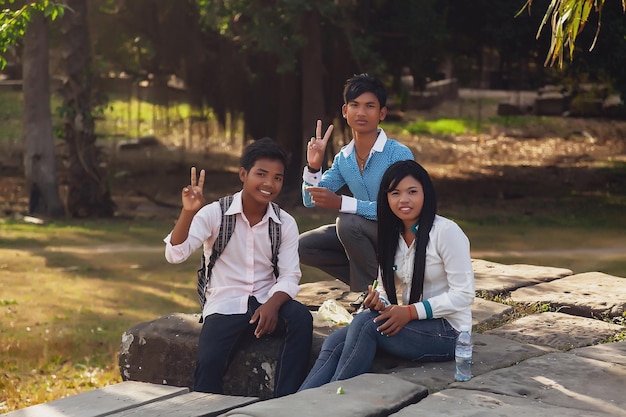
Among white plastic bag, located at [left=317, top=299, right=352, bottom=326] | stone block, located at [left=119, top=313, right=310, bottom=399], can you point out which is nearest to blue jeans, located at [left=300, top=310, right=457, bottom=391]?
stone block, located at [left=119, top=313, right=310, bottom=399]

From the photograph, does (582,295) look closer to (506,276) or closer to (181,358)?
(506,276)

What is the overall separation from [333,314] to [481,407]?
63.9 inches

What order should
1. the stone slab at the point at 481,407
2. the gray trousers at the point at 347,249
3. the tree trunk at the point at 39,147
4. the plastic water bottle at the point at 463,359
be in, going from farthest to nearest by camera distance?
1. the tree trunk at the point at 39,147
2. the gray trousers at the point at 347,249
3. the plastic water bottle at the point at 463,359
4. the stone slab at the point at 481,407

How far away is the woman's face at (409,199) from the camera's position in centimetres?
419

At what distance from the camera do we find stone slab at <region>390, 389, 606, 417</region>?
342cm

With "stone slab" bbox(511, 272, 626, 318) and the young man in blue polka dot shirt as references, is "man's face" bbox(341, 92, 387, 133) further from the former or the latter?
"stone slab" bbox(511, 272, 626, 318)

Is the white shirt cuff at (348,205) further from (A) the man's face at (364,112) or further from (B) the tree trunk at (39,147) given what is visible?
(B) the tree trunk at (39,147)

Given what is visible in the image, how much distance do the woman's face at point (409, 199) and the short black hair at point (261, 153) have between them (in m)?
0.64

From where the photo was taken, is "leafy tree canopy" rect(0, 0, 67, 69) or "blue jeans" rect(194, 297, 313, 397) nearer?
"blue jeans" rect(194, 297, 313, 397)

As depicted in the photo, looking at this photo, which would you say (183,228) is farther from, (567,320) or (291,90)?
(291,90)

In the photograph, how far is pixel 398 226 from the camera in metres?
4.31

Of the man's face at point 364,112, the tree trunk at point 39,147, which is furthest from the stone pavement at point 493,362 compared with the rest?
the tree trunk at point 39,147

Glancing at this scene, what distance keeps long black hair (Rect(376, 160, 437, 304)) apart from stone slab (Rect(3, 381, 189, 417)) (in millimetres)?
1029

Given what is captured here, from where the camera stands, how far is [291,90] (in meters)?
16.1
